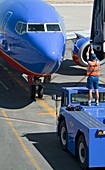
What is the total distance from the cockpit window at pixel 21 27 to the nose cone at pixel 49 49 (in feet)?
2.77

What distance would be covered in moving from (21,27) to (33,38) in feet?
4.00

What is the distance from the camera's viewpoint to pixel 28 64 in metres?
20.7

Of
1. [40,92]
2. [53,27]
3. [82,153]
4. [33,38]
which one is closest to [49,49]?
[33,38]

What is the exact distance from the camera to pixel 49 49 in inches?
776

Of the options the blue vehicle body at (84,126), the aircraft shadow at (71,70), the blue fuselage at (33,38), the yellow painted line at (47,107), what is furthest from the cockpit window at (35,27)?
the aircraft shadow at (71,70)

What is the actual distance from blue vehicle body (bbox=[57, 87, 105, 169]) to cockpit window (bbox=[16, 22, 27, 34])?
548cm

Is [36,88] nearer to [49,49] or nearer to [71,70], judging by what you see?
[49,49]

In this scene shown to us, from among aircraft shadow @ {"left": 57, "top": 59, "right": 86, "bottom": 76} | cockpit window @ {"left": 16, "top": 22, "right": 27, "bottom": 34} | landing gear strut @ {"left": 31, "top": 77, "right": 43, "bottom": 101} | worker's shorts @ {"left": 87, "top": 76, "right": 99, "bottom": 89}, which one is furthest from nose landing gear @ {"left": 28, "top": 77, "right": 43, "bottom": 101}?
aircraft shadow @ {"left": 57, "top": 59, "right": 86, "bottom": 76}

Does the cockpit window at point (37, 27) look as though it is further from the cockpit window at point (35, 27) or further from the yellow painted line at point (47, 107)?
the yellow painted line at point (47, 107)

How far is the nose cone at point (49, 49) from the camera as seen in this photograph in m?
Result: 19.6

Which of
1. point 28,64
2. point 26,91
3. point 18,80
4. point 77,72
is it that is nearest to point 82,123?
point 28,64

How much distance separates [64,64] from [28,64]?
1075 centimetres

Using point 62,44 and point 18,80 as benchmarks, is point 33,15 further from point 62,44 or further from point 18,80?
point 18,80

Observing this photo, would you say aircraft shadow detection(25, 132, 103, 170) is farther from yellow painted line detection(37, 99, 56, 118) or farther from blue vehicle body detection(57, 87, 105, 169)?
yellow painted line detection(37, 99, 56, 118)
